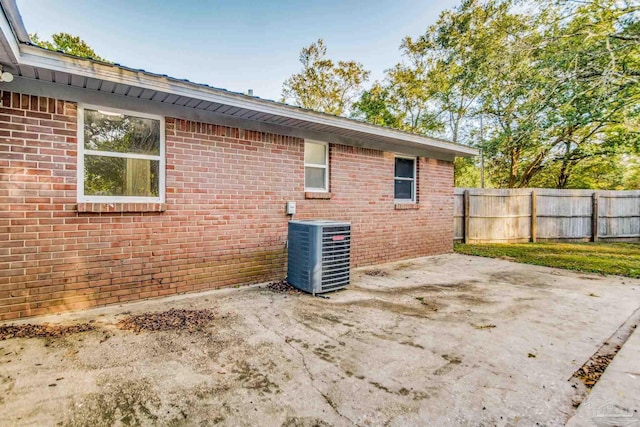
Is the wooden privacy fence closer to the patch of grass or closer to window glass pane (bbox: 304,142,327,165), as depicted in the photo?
the patch of grass

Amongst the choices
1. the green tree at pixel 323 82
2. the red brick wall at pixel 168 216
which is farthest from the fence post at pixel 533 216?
the green tree at pixel 323 82

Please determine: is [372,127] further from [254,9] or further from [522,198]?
[522,198]

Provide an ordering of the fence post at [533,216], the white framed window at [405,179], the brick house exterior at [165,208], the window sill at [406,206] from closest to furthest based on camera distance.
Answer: the brick house exterior at [165,208] → the window sill at [406,206] → the white framed window at [405,179] → the fence post at [533,216]

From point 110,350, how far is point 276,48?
1342 centimetres

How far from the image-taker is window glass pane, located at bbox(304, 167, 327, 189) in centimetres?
605

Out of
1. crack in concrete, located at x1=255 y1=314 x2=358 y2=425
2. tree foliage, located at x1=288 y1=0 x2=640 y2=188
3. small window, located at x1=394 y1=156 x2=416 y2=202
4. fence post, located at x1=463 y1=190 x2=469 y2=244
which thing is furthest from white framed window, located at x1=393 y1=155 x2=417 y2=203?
crack in concrete, located at x1=255 y1=314 x2=358 y2=425

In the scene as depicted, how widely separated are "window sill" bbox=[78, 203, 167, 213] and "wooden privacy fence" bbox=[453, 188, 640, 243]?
10.1 m

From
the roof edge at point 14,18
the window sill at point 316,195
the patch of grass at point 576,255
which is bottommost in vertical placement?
the patch of grass at point 576,255

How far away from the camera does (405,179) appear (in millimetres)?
7852

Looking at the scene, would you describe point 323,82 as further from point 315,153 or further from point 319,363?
point 319,363

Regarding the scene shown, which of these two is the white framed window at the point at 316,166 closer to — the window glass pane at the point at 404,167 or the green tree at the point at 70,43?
the window glass pane at the point at 404,167

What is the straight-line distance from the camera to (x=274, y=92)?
20.9m

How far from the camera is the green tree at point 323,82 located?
778 inches

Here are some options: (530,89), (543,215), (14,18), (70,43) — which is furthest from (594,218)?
(70,43)
